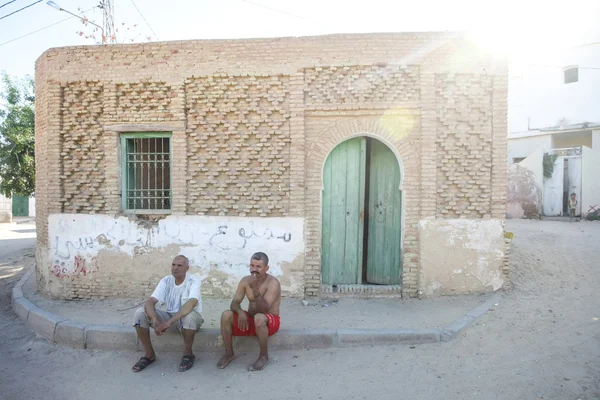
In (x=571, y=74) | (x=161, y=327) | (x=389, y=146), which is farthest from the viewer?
(x=571, y=74)

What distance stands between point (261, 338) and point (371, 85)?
4.03 meters

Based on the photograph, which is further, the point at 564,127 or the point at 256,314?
the point at 564,127

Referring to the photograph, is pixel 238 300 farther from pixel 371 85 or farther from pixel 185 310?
pixel 371 85

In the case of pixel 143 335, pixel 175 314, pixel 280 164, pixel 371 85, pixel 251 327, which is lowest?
pixel 143 335

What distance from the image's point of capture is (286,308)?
561 cm

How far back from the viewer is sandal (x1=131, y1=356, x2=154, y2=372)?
4221 millimetres

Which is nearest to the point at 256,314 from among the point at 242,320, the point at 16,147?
the point at 242,320

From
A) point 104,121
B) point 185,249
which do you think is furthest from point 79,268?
point 104,121

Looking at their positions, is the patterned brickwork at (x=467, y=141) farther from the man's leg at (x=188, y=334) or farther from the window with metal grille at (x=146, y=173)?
the window with metal grille at (x=146, y=173)

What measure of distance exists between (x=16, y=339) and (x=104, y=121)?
11.5ft

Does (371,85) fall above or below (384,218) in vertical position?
above

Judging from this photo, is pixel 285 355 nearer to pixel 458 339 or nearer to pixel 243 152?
pixel 458 339

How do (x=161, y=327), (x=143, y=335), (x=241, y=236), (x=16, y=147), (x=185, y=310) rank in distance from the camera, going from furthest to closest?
(x=16, y=147) → (x=241, y=236) → (x=143, y=335) → (x=185, y=310) → (x=161, y=327)

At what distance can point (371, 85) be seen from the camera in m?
5.91
